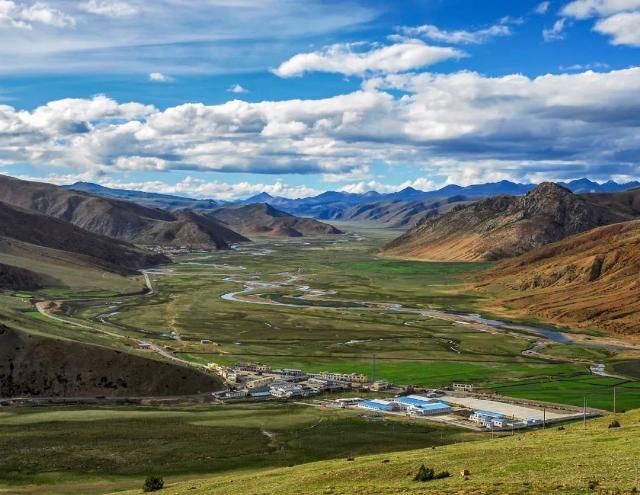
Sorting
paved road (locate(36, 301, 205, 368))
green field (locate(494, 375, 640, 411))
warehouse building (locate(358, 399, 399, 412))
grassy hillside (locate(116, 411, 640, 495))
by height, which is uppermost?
grassy hillside (locate(116, 411, 640, 495))

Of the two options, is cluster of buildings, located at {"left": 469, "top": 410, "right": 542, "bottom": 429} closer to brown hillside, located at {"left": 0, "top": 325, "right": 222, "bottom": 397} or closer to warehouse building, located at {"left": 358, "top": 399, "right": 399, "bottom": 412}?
warehouse building, located at {"left": 358, "top": 399, "right": 399, "bottom": 412}

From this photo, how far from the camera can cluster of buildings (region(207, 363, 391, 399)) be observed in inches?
4710

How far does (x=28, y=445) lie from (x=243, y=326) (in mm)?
114828

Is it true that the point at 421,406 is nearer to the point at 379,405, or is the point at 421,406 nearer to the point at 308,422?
the point at 379,405

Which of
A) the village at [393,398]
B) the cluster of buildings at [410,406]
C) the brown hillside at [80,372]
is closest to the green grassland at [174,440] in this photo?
the cluster of buildings at [410,406]

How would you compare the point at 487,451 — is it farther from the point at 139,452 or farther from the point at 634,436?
the point at 139,452

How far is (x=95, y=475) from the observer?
2950 inches

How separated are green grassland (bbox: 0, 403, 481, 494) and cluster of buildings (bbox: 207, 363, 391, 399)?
9907 mm

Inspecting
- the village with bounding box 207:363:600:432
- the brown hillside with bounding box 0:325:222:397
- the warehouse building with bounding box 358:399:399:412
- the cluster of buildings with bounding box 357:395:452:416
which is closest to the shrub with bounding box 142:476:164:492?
the village with bounding box 207:363:600:432

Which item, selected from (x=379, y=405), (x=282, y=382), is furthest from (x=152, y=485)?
(x=282, y=382)

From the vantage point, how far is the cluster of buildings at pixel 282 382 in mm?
119625

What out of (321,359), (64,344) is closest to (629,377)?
(321,359)

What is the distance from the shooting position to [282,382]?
12575 cm

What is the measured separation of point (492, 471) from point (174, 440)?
170ft
